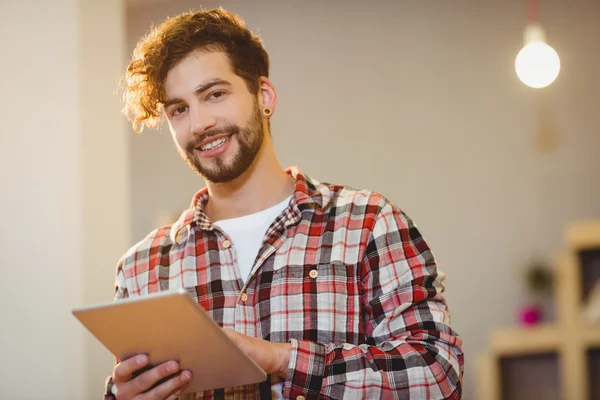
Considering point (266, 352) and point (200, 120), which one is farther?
point (200, 120)

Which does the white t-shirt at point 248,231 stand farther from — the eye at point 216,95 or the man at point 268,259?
the eye at point 216,95

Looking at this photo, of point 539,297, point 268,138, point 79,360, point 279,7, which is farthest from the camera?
point 279,7

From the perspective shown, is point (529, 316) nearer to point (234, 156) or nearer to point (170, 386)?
point (234, 156)

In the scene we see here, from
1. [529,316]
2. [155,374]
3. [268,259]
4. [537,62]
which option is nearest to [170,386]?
[155,374]

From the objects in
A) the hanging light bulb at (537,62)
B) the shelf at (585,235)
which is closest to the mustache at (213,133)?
the hanging light bulb at (537,62)

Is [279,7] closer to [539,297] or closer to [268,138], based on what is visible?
[539,297]

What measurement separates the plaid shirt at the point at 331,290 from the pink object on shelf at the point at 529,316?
1878 mm

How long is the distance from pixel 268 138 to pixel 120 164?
2.76 feet

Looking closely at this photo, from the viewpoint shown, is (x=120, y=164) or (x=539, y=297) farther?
(x=539, y=297)

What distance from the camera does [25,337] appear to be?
2.13 metres

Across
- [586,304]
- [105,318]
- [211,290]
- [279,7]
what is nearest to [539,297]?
[586,304]

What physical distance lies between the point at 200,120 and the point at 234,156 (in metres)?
0.10

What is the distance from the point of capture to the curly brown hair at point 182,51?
1.55 meters

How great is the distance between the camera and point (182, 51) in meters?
1.55
